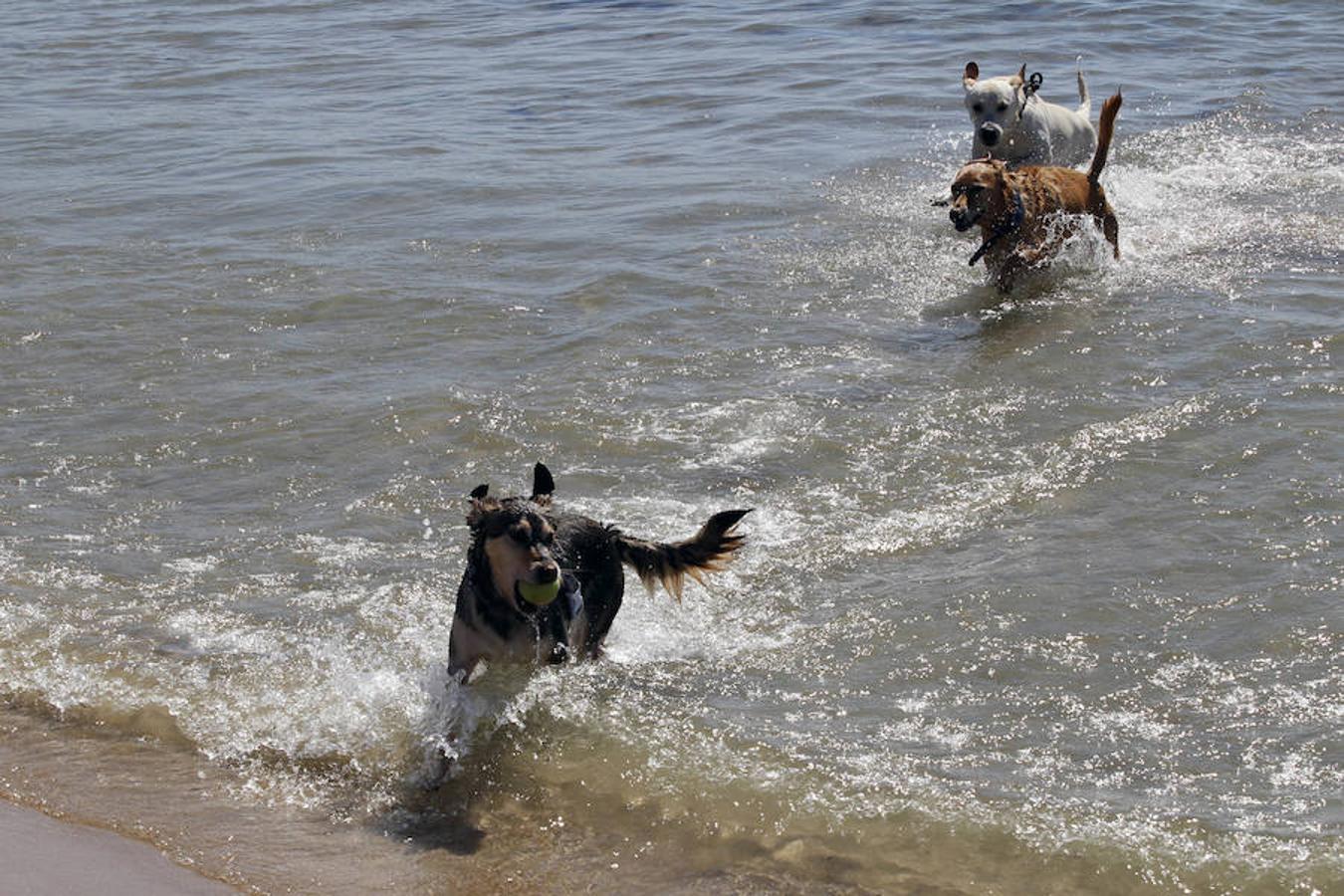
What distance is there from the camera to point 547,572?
556 cm

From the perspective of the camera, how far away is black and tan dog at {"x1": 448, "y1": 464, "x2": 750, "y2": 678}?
5.72m

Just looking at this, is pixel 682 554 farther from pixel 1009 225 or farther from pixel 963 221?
pixel 1009 225

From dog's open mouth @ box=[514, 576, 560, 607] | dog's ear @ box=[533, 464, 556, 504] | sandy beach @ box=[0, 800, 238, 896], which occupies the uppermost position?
dog's ear @ box=[533, 464, 556, 504]

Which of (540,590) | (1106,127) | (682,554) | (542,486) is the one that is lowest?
(682,554)

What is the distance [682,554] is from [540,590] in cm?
83

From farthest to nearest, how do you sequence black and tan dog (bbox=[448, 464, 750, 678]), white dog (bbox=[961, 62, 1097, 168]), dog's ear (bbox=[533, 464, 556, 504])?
white dog (bbox=[961, 62, 1097, 168]) → dog's ear (bbox=[533, 464, 556, 504]) → black and tan dog (bbox=[448, 464, 750, 678])

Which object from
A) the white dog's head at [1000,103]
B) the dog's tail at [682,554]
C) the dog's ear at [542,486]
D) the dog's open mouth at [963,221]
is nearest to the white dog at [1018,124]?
the white dog's head at [1000,103]

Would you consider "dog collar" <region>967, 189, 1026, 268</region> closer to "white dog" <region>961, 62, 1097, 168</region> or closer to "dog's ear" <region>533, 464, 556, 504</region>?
"white dog" <region>961, 62, 1097, 168</region>

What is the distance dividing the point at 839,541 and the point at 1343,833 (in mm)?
2673

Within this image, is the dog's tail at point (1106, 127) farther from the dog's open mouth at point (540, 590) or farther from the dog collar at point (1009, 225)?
the dog's open mouth at point (540, 590)

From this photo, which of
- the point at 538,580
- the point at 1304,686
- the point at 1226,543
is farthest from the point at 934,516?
the point at 538,580

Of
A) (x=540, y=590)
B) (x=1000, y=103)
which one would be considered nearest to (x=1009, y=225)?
(x=1000, y=103)

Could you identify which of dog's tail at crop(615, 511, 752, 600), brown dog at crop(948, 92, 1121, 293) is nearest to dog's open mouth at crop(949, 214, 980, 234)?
brown dog at crop(948, 92, 1121, 293)

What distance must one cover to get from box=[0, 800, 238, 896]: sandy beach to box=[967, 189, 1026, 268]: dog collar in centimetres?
687
